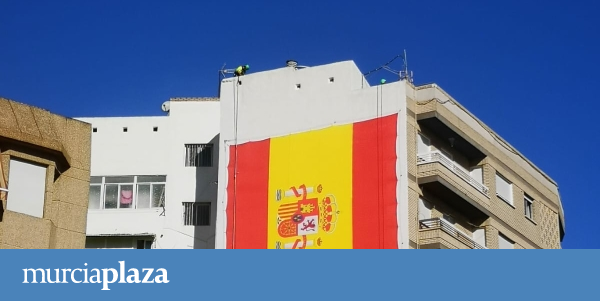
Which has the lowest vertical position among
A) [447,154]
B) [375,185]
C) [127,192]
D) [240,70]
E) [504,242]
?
[504,242]

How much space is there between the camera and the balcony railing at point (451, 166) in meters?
50.3

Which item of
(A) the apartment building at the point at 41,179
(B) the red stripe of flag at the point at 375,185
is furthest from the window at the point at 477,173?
(A) the apartment building at the point at 41,179

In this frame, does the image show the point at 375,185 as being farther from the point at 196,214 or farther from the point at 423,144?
the point at 196,214

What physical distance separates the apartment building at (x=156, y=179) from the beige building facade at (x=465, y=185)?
32.0ft

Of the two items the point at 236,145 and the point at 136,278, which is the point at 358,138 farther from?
the point at 136,278

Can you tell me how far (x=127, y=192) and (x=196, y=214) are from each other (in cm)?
314

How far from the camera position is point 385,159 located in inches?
1964

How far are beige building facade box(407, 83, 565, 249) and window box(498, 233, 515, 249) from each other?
0.04m

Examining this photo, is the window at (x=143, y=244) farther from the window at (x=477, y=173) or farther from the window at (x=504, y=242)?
the window at (x=504, y=242)

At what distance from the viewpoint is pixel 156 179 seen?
5731 centimetres

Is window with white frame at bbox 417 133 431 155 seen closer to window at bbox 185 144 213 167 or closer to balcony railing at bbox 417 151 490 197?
balcony railing at bbox 417 151 490 197

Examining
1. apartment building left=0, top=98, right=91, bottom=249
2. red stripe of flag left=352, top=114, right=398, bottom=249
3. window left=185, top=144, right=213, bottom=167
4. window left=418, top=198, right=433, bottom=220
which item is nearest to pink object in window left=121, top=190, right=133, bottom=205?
window left=185, top=144, right=213, bottom=167

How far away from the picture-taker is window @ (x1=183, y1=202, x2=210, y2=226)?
56375 millimetres

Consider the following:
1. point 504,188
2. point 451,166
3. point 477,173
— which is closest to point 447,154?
point 477,173
